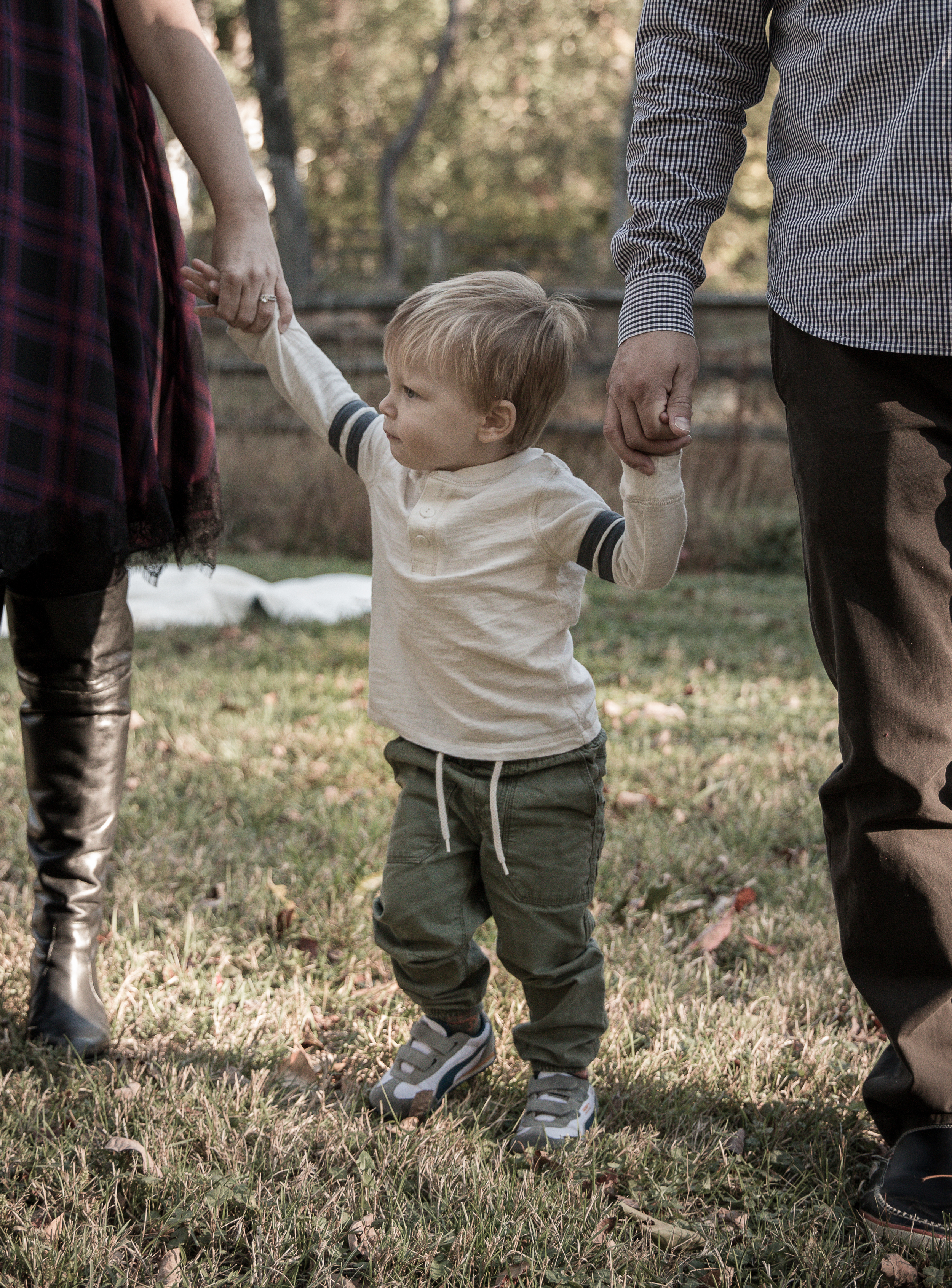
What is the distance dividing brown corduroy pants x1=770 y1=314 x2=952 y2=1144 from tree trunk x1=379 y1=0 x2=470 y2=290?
1571cm

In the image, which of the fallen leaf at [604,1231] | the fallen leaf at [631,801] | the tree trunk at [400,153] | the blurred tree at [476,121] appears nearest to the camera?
the fallen leaf at [604,1231]

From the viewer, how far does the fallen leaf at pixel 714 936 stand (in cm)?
252

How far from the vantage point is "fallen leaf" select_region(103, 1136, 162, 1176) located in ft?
5.61

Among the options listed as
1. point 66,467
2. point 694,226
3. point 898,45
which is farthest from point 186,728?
point 898,45

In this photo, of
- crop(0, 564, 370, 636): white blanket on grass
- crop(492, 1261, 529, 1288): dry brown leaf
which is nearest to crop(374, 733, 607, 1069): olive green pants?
crop(492, 1261, 529, 1288): dry brown leaf

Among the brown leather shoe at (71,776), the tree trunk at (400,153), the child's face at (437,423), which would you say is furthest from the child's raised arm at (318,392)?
the tree trunk at (400,153)

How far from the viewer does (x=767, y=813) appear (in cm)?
325

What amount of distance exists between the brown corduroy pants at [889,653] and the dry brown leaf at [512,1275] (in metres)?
0.57

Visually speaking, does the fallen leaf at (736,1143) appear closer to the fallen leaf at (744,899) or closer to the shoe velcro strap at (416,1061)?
the shoe velcro strap at (416,1061)

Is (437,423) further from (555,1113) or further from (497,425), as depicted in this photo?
(555,1113)

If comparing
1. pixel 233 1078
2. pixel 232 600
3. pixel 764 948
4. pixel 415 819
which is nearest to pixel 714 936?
pixel 764 948

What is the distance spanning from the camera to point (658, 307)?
1611mm

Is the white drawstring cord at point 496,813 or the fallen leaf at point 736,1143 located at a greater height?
the white drawstring cord at point 496,813

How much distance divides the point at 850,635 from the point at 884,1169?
0.81 metres
